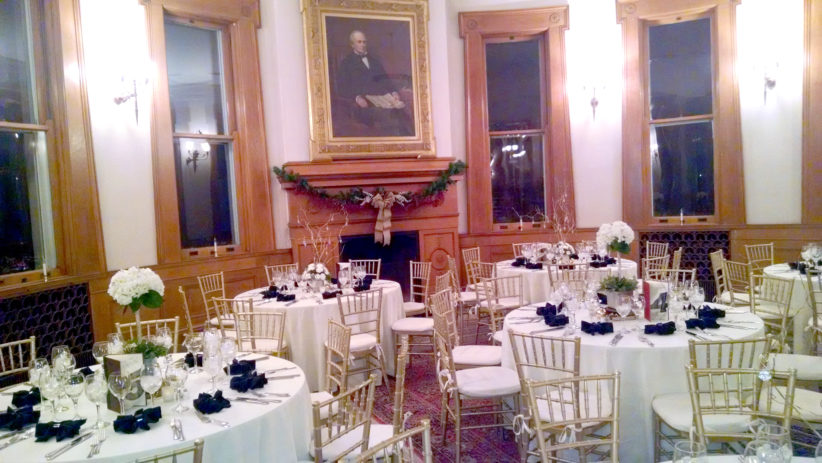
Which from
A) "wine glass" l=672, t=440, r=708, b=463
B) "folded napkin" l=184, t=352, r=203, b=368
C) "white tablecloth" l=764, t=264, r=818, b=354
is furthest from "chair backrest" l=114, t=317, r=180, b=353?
"white tablecloth" l=764, t=264, r=818, b=354

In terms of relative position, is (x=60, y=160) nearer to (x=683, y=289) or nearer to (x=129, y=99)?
(x=129, y=99)

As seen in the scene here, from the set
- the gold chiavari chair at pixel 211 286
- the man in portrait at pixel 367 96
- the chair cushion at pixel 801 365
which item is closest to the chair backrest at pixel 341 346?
the chair cushion at pixel 801 365

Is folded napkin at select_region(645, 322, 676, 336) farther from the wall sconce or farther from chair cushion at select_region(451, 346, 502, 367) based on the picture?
the wall sconce

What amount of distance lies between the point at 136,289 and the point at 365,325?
8.78 ft

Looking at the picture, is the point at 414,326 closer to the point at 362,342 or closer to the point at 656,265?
the point at 362,342

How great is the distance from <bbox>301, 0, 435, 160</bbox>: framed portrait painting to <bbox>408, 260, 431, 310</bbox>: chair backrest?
166 cm

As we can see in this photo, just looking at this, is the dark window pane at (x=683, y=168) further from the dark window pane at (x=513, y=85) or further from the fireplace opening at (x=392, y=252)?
the fireplace opening at (x=392, y=252)

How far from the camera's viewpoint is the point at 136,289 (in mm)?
2852

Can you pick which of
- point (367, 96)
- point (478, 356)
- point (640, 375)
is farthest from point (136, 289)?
point (367, 96)

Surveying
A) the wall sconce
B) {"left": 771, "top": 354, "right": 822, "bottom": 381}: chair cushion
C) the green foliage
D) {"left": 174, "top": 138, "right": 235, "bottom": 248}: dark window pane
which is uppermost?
the wall sconce

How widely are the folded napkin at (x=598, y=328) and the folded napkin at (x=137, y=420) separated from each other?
8.17 ft

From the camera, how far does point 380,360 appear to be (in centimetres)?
501

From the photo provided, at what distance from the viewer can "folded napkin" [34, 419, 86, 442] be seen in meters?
2.34

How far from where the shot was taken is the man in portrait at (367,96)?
7.80 m
